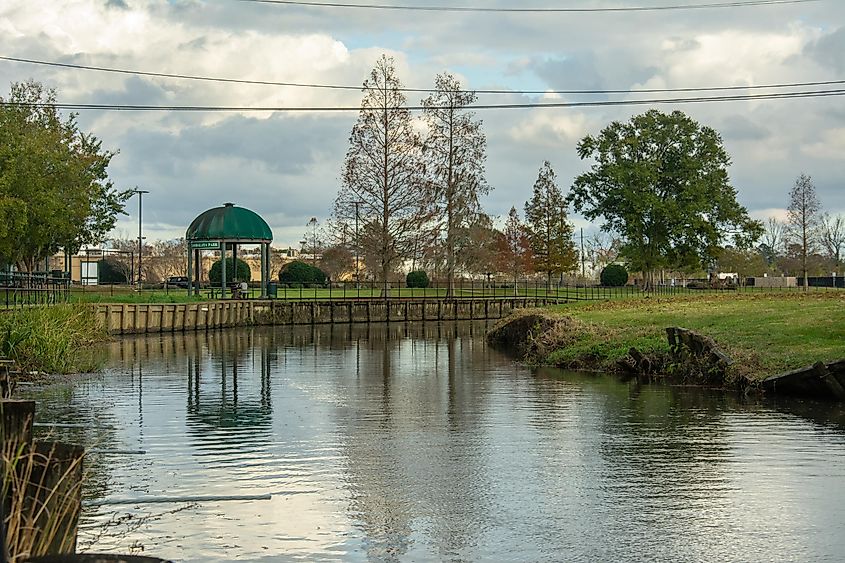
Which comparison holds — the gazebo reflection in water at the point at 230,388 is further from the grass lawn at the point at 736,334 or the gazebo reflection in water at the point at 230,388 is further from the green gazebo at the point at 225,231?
the green gazebo at the point at 225,231

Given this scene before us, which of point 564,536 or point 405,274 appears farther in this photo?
point 405,274

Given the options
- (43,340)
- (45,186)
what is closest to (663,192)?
(45,186)

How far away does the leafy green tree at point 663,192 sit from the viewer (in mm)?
72375

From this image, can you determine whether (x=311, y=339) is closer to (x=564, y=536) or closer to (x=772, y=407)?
(x=772, y=407)

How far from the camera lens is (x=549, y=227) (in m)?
89.9

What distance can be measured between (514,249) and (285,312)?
1273 inches

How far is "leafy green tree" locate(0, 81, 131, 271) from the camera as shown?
47219mm

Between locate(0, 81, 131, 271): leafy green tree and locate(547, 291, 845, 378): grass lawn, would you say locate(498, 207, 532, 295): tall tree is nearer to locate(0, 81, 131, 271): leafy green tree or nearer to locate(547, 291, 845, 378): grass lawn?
locate(0, 81, 131, 271): leafy green tree

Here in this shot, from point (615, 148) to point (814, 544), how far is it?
65616 mm

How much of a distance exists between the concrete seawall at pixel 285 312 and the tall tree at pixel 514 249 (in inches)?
574

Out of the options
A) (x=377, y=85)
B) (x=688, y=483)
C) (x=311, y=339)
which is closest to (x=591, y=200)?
(x=377, y=85)

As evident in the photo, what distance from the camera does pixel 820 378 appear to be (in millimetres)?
21234

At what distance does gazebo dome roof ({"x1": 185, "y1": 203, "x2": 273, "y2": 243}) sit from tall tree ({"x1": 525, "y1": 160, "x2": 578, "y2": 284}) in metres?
29.9

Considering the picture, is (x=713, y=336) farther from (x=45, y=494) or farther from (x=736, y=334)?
(x=45, y=494)
